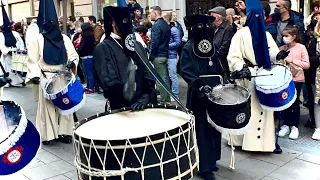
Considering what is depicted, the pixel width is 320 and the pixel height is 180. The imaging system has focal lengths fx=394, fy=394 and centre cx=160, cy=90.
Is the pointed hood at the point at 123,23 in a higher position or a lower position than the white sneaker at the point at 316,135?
higher

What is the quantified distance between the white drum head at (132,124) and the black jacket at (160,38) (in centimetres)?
449

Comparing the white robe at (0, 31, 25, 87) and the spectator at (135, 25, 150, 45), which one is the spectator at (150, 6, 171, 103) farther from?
the white robe at (0, 31, 25, 87)

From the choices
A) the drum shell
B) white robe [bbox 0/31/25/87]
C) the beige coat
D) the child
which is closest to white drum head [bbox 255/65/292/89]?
the beige coat

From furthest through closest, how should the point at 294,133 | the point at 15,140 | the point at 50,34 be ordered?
the point at 294,133
the point at 50,34
the point at 15,140

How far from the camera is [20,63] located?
32.3ft

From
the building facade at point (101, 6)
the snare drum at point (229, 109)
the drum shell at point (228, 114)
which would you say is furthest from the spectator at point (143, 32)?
the drum shell at point (228, 114)

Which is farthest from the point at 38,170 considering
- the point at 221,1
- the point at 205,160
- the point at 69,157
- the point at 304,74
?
the point at 221,1

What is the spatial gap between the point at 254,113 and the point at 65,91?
242cm

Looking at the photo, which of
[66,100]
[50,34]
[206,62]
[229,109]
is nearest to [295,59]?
[206,62]

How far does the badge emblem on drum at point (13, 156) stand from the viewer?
8.82ft

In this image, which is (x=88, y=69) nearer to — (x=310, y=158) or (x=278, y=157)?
(x=278, y=157)

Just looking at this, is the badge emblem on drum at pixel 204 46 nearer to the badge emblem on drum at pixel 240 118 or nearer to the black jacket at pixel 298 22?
the badge emblem on drum at pixel 240 118

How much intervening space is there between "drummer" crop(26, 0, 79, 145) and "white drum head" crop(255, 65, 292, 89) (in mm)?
2682

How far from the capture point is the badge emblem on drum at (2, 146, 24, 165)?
8.82ft
